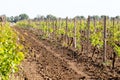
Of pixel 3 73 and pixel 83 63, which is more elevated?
pixel 3 73

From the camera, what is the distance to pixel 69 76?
12.3m

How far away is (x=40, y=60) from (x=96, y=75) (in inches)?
171

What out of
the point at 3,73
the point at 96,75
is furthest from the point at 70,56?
the point at 3,73

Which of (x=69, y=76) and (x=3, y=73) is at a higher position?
(x=3, y=73)

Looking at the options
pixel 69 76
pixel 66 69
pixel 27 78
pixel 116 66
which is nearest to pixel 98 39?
pixel 116 66

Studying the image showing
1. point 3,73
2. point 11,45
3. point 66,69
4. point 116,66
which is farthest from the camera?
point 116,66

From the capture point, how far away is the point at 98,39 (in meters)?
17.6

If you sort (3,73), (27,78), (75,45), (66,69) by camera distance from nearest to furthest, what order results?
(3,73) → (27,78) → (66,69) → (75,45)

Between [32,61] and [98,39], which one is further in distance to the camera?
[98,39]

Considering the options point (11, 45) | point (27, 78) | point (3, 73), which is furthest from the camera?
point (27, 78)

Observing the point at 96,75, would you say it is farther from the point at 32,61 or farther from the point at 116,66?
the point at 32,61

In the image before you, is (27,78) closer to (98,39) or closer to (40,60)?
(40,60)

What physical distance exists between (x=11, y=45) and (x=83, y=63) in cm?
645

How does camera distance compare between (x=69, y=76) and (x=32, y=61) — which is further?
(x=32, y=61)
